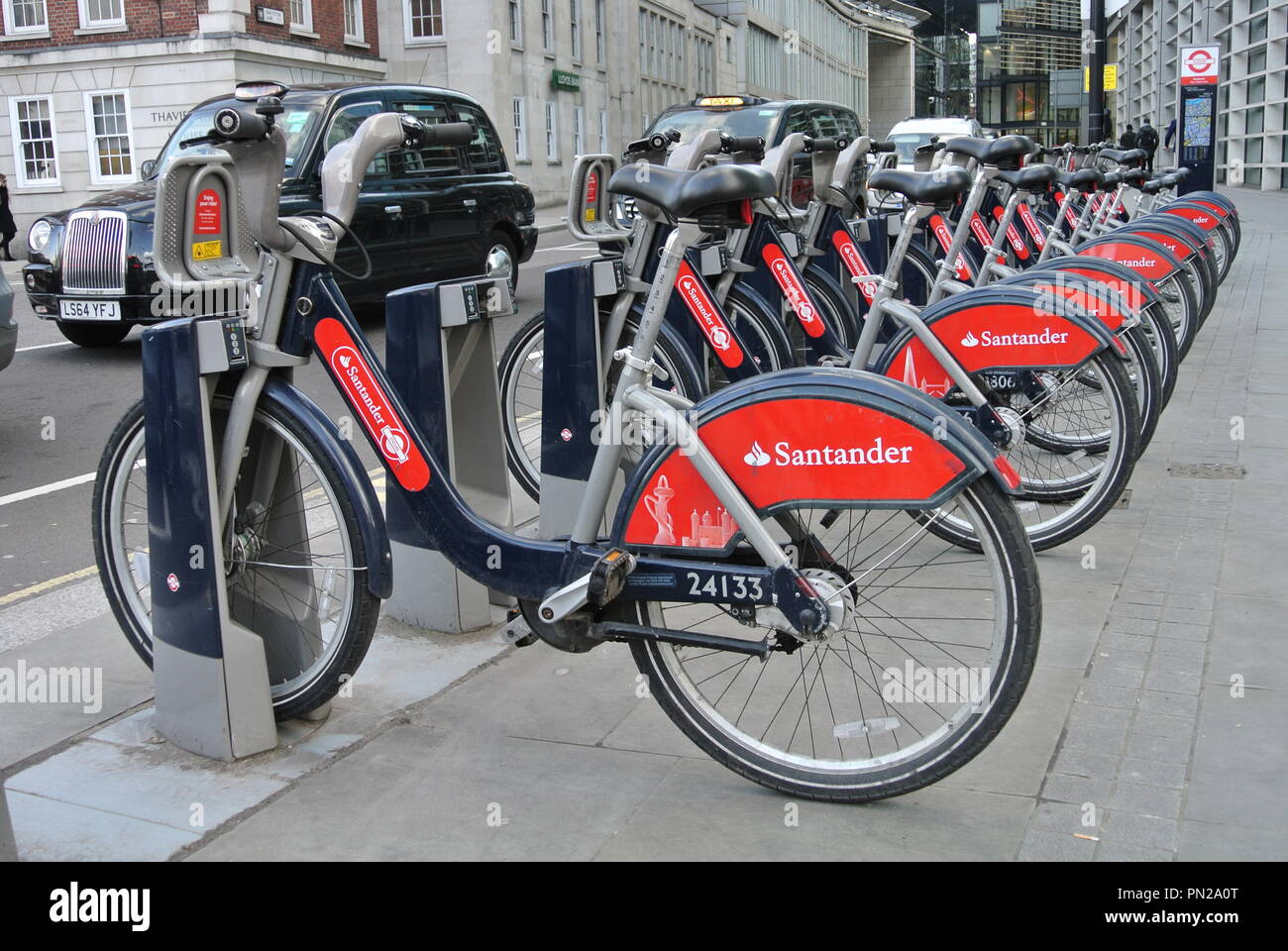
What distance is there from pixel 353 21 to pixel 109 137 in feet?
23.6

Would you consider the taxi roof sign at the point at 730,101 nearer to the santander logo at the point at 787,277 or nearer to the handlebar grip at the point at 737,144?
the santander logo at the point at 787,277

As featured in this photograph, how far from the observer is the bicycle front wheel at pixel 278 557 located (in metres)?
3.30

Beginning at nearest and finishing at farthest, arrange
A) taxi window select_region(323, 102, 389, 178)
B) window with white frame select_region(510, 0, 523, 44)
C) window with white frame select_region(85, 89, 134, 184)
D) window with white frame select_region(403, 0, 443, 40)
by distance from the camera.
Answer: taxi window select_region(323, 102, 389, 178), window with white frame select_region(85, 89, 134, 184), window with white frame select_region(403, 0, 443, 40), window with white frame select_region(510, 0, 523, 44)

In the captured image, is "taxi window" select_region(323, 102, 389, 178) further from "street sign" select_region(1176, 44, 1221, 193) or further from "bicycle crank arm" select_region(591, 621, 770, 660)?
"street sign" select_region(1176, 44, 1221, 193)

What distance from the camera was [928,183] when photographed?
5.11m

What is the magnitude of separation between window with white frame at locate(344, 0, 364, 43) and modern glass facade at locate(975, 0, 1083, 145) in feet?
132

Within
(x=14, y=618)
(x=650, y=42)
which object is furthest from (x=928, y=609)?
(x=650, y=42)

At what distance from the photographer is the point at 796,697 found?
3637mm

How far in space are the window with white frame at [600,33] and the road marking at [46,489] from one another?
40.3 meters

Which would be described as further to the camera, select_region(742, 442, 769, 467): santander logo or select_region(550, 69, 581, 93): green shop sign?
select_region(550, 69, 581, 93): green shop sign

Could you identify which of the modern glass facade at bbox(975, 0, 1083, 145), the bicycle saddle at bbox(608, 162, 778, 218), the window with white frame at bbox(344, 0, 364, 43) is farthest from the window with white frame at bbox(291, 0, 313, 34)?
the modern glass facade at bbox(975, 0, 1083, 145)

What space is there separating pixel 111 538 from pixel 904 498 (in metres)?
2.10

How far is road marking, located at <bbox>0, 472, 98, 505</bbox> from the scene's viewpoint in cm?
620

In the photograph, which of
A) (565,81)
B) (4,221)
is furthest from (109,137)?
(565,81)
